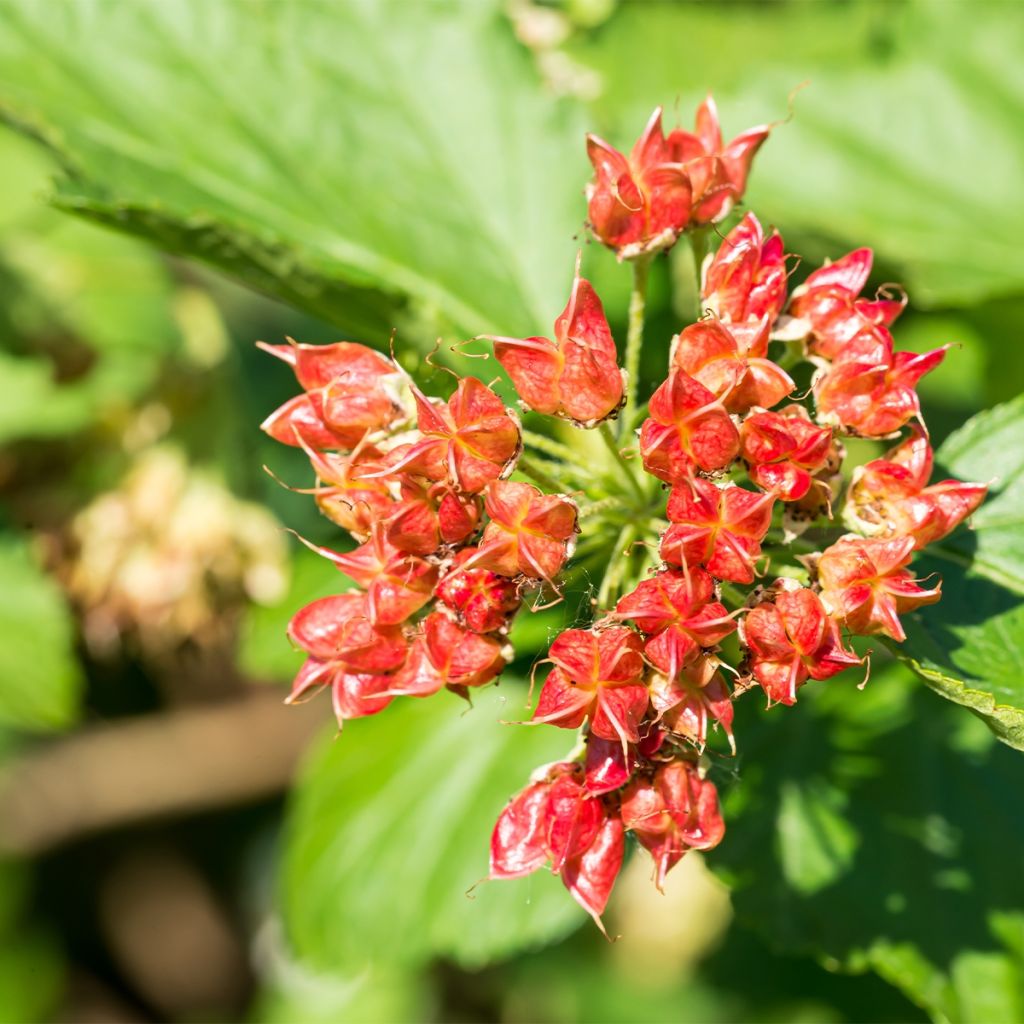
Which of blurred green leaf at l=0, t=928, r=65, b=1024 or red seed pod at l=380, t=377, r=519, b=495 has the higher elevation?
red seed pod at l=380, t=377, r=519, b=495

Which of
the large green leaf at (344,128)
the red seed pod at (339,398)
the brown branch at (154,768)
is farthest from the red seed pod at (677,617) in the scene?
the brown branch at (154,768)

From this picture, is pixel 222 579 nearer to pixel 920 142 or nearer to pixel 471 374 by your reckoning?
pixel 471 374

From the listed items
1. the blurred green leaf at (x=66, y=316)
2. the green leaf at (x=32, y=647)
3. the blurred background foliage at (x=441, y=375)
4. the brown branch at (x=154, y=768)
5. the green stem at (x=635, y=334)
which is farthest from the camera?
the brown branch at (x=154, y=768)

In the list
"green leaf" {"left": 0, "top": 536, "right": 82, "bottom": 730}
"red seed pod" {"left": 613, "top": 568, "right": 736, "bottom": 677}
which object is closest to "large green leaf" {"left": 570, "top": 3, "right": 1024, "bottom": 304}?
"red seed pod" {"left": 613, "top": 568, "right": 736, "bottom": 677}

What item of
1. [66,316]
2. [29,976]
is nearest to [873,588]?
[66,316]

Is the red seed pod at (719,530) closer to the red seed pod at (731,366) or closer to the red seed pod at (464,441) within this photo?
the red seed pod at (731,366)

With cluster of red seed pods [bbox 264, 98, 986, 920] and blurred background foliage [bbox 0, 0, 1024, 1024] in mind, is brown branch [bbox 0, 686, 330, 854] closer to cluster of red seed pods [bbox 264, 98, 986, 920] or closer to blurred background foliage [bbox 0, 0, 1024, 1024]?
blurred background foliage [bbox 0, 0, 1024, 1024]
